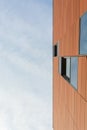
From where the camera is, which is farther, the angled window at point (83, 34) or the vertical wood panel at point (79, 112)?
the vertical wood panel at point (79, 112)

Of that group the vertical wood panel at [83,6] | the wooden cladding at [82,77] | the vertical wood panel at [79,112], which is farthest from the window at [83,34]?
the vertical wood panel at [79,112]

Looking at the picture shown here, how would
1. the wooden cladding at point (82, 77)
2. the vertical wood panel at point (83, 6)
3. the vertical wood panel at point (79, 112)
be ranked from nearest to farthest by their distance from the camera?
1. the wooden cladding at point (82, 77)
2. the vertical wood panel at point (83, 6)
3. the vertical wood panel at point (79, 112)

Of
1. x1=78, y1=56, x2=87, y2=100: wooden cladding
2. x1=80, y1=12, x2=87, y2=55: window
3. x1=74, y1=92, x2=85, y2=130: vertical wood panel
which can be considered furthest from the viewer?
x1=74, y1=92, x2=85, y2=130: vertical wood panel

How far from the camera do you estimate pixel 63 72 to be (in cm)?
2617

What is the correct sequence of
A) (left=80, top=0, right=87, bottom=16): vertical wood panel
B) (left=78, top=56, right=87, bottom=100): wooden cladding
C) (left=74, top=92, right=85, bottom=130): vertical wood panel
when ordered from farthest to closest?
(left=74, top=92, right=85, bottom=130): vertical wood panel, (left=80, top=0, right=87, bottom=16): vertical wood panel, (left=78, top=56, right=87, bottom=100): wooden cladding

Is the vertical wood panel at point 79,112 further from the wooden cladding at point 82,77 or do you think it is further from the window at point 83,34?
the window at point 83,34

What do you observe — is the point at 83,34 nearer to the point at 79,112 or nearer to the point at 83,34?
the point at 83,34

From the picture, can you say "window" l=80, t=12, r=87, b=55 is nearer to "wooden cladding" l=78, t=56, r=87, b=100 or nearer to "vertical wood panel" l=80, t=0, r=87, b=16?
"vertical wood panel" l=80, t=0, r=87, b=16

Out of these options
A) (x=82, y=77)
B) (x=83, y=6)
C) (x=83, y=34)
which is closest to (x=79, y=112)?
(x=82, y=77)

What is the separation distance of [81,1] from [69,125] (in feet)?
32.1

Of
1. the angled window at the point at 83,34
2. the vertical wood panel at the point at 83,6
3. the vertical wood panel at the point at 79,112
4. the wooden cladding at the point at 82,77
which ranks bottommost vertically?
the vertical wood panel at the point at 79,112

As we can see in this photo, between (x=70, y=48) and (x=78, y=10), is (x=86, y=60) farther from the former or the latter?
(x=70, y=48)

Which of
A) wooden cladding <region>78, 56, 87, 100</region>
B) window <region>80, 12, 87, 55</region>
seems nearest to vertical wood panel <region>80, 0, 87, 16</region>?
window <region>80, 12, 87, 55</region>

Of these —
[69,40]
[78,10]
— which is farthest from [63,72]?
[78,10]
